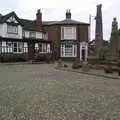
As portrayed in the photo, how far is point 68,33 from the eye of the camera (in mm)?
47469

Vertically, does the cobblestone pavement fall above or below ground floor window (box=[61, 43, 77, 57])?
below

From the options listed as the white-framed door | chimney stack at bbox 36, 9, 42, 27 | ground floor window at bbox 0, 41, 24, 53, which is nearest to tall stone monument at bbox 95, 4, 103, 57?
ground floor window at bbox 0, 41, 24, 53

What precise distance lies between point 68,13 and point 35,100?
43.1 meters

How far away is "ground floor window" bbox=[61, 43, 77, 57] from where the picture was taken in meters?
47.3

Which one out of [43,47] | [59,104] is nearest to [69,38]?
[43,47]

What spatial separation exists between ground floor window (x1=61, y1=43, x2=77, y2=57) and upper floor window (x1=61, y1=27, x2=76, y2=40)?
4.61 feet

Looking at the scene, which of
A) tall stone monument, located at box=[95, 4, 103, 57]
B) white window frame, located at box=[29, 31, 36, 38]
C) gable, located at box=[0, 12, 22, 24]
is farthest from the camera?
white window frame, located at box=[29, 31, 36, 38]

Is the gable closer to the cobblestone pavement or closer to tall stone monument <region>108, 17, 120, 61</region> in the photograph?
tall stone monument <region>108, 17, 120, 61</region>

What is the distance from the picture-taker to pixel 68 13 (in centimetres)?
5119

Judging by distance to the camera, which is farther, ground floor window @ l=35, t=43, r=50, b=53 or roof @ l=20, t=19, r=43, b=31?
roof @ l=20, t=19, r=43, b=31

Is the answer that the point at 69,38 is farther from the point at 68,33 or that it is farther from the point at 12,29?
the point at 12,29

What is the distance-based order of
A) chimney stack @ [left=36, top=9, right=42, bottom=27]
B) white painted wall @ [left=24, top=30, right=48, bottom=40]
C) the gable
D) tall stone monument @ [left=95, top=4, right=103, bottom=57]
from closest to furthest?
tall stone monument @ [left=95, top=4, right=103, bottom=57]
the gable
white painted wall @ [left=24, top=30, right=48, bottom=40]
chimney stack @ [left=36, top=9, right=42, bottom=27]

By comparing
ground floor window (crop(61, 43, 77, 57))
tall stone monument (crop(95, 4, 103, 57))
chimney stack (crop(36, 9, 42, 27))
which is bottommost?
ground floor window (crop(61, 43, 77, 57))

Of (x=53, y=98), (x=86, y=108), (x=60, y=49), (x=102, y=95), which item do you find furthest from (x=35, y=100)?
(x=60, y=49)
